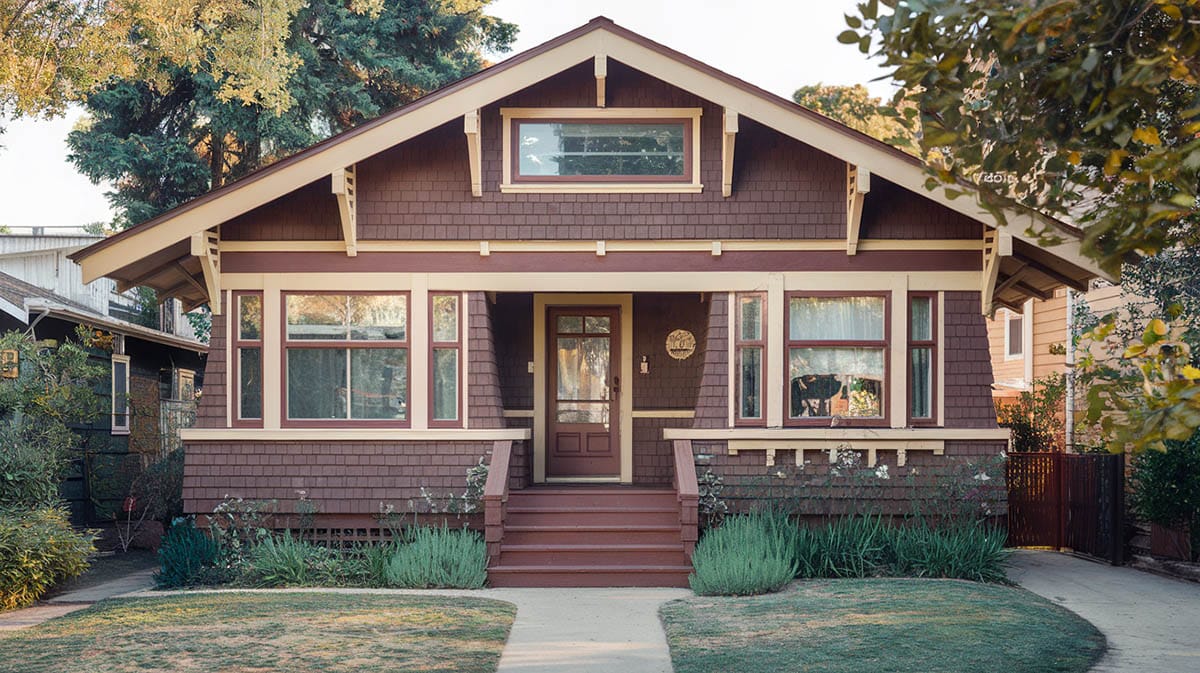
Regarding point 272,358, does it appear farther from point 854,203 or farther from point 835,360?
point 854,203

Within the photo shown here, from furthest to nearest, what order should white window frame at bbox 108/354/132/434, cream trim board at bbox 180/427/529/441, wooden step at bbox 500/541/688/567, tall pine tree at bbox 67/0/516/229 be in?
tall pine tree at bbox 67/0/516/229 → white window frame at bbox 108/354/132/434 → cream trim board at bbox 180/427/529/441 → wooden step at bbox 500/541/688/567

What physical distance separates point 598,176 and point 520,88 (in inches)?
52.4

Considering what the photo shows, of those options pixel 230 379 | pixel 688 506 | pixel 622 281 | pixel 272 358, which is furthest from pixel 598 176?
pixel 230 379

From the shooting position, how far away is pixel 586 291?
12.8m

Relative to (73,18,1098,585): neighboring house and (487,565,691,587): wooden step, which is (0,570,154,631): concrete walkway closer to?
(73,18,1098,585): neighboring house

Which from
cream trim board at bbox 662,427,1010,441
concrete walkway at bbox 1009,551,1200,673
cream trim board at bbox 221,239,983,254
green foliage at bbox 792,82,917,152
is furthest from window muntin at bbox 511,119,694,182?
green foliage at bbox 792,82,917,152

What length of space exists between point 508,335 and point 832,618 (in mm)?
6395

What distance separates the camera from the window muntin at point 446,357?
12695 millimetres

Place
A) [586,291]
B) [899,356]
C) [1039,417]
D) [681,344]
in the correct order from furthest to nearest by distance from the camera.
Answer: [1039,417] < [681,344] < [586,291] < [899,356]

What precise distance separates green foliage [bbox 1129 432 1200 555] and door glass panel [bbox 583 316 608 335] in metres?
6.15

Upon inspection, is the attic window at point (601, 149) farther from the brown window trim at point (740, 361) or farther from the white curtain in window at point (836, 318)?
the white curtain in window at point (836, 318)

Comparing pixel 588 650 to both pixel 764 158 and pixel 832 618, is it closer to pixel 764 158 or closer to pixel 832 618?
pixel 832 618

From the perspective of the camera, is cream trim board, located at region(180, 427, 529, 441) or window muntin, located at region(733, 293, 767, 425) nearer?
cream trim board, located at region(180, 427, 529, 441)

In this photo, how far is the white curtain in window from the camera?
12719mm
